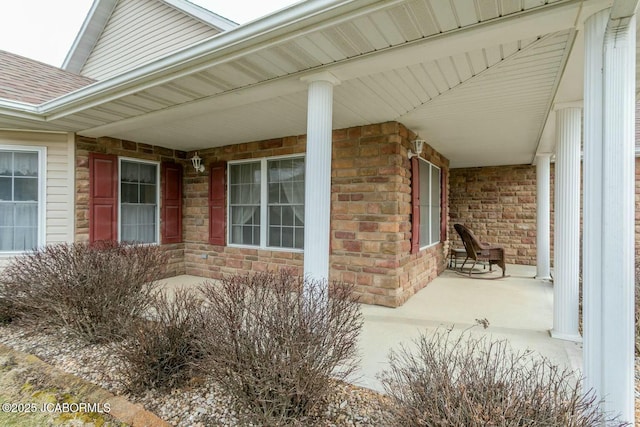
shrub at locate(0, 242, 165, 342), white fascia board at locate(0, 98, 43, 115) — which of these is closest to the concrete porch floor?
shrub at locate(0, 242, 165, 342)

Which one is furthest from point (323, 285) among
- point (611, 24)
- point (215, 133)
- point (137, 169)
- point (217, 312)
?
point (137, 169)

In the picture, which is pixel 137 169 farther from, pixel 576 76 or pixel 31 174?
pixel 576 76

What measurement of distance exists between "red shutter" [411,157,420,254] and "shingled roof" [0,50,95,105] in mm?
5671

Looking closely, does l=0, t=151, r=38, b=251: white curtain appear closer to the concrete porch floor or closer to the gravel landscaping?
the concrete porch floor

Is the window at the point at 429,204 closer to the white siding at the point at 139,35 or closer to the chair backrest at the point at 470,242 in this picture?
the chair backrest at the point at 470,242

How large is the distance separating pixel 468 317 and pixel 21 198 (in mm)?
6781

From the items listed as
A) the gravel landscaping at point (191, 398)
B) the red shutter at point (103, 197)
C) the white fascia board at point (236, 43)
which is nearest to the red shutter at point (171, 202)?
the red shutter at point (103, 197)

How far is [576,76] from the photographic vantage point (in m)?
2.94

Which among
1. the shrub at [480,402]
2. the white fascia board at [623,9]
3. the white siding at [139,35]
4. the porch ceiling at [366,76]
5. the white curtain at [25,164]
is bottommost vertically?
the shrub at [480,402]

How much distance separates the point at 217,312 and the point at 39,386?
1.62 meters

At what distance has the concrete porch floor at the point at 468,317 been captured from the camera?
3.01 meters

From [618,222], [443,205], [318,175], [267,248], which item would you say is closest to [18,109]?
→ [267,248]

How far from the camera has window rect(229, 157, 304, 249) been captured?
5.60m

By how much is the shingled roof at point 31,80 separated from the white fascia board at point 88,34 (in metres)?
1.36
